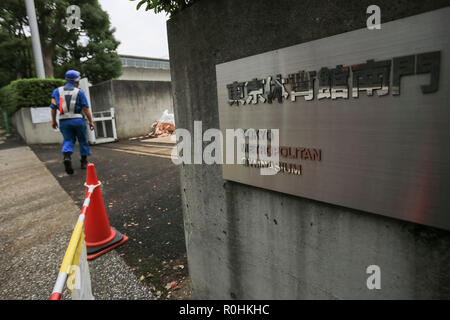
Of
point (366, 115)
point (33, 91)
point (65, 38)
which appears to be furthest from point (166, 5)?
point (65, 38)

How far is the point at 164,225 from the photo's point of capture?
3150 mm

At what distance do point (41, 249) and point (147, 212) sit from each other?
4.08 ft

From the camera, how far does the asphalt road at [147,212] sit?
2.30m

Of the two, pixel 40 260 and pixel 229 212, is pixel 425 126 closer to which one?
pixel 229 212

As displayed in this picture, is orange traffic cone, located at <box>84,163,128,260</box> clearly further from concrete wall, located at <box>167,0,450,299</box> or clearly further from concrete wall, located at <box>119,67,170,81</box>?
concrete wall, located at <box>119,67,170,81</box>

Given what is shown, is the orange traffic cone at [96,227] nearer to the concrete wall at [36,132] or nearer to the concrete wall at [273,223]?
the concrete wall at [273,223]

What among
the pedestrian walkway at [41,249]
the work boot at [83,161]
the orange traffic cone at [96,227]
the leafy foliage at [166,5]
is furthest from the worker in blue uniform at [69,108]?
the leafy foliage at [166,5]

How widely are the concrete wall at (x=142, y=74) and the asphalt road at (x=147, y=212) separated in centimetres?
1756

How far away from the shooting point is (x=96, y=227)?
268 cm

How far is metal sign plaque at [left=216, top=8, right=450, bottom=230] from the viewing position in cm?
82

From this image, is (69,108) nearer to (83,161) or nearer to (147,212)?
(83,161)

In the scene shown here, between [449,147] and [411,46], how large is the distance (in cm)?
35

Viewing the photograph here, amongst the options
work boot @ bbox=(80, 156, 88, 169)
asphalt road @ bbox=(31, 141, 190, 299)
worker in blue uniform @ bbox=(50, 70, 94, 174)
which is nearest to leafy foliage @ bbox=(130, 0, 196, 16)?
asphalt road @ bbox=(31, 141, 190, 299)
